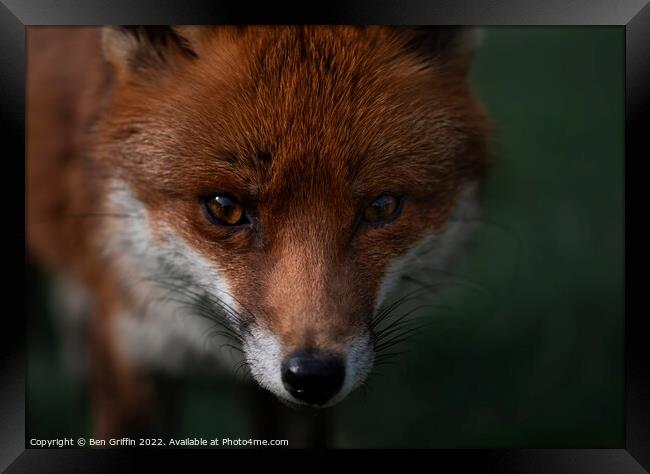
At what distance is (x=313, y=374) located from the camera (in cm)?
183

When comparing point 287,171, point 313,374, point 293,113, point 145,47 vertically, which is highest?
point 145,47

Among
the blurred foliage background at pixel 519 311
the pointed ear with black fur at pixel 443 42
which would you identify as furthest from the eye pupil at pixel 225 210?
the blurred foliage background at pixel 519 311

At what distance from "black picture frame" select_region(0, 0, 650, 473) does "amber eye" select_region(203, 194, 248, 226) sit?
535 mm

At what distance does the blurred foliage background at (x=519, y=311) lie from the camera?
2670 mm

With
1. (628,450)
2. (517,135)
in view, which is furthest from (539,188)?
(628,450)

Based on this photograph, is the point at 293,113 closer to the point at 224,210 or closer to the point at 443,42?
the point at 224,210

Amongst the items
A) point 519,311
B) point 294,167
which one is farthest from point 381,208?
point 519,311

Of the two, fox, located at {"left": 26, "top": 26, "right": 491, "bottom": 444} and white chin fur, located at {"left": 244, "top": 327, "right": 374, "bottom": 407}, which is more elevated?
fox, located at {"left": 26, "top": 26, "right": 491, "bottom": 444}

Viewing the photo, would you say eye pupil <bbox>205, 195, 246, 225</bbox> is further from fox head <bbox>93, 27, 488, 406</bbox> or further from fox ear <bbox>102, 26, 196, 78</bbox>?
fox ear <bbox>102, 26, 196, 78</bbox>

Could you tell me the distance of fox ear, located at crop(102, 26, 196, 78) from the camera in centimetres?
220

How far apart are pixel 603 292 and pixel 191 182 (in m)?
1.76

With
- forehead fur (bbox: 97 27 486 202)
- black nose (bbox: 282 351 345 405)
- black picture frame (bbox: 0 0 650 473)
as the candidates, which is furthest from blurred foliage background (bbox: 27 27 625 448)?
black nose (bbox: 282 351 345 405)
